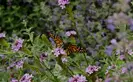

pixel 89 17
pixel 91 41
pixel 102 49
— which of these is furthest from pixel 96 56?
pixel 89 17

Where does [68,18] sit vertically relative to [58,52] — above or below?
above

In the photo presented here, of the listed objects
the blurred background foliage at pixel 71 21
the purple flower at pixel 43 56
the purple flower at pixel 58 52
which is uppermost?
the blurred background foliage at pixel 71 21

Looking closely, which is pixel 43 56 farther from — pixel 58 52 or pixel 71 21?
pixel 71 21

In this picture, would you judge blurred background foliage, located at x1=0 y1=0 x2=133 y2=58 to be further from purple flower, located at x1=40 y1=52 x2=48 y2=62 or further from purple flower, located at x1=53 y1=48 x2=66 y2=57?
purple flower, located at x1=53 y1=48 x2=66 y2=57

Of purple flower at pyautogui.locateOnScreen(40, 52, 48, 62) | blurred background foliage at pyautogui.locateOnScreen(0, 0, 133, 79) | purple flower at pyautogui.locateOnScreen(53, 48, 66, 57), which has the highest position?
blurred background foliage at pyautogui.locateOnScreen(0, 0, 133, 79)

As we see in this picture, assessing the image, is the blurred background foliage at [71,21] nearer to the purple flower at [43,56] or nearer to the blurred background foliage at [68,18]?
the blurred background foliage at [68,18]

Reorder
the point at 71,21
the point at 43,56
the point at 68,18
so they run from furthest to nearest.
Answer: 1. the point at 68,18
2. the point at 71,21
3. the point at 43,56

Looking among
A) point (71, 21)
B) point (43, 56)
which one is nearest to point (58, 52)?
point (43, 56)

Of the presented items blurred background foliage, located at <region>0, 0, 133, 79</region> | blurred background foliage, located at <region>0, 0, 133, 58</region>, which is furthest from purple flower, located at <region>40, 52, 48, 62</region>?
blurred background foliage, located at <region>0, 0, 133, 58</region>

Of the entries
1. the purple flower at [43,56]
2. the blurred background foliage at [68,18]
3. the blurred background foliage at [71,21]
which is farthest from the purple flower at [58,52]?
the blurred background foliage at [68,18]

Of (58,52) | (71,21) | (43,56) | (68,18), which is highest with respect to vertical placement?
(68,18)

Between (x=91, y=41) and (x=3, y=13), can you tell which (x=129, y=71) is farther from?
(x=3, y=13)
